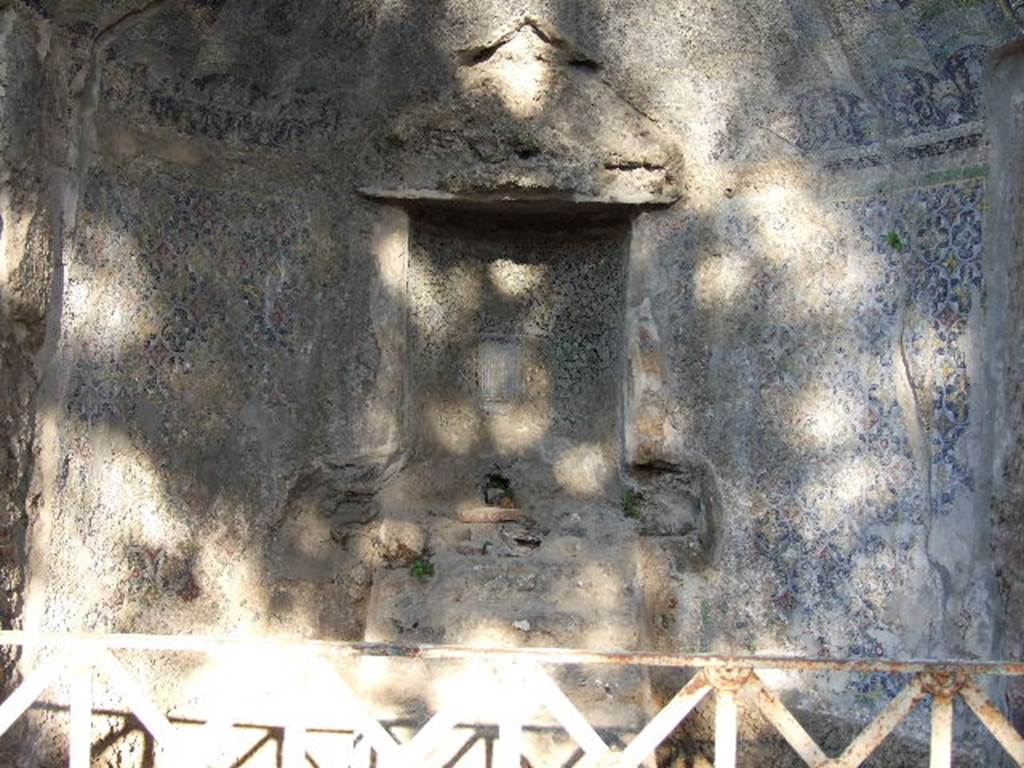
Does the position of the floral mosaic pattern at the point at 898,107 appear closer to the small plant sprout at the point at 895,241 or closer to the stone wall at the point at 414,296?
the stone wall at the point at 414,296

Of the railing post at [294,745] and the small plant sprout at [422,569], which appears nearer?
the railing post at [294,745]

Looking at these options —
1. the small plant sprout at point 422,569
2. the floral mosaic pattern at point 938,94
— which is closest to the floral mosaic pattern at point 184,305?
the small plant sprout at point 422,569

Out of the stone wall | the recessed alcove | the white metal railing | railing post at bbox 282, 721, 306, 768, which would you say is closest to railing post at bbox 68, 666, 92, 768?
the white metal railing

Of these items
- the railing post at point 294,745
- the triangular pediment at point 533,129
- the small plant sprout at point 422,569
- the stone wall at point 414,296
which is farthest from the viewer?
the small plant sprout at point 422,569

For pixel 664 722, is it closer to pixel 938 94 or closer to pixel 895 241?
pixel 895 241

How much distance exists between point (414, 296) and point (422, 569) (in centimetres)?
136

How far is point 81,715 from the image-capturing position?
2.50 meters

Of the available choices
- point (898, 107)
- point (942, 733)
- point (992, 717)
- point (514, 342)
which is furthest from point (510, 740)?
point (514, 342)

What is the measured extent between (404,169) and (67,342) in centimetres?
177

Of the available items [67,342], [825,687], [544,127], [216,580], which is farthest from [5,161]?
[825,687]

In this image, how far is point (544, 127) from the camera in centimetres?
466

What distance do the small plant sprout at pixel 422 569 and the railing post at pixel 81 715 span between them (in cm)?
226

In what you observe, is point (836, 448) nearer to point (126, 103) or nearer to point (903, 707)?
point (903, 707)

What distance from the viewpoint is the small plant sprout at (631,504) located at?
4.87 meters
